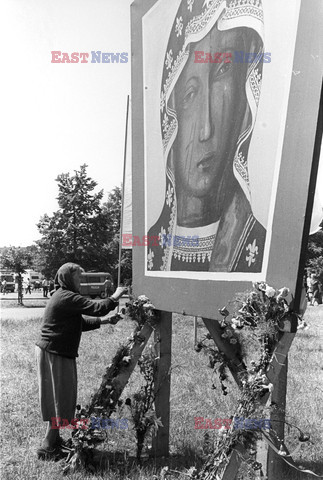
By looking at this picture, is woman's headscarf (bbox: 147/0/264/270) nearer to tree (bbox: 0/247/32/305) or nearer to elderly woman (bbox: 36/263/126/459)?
elderly woman (bbox: 36/263/126/459)

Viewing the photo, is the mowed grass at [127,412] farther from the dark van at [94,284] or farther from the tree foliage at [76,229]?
the tree foliage at [76,229]

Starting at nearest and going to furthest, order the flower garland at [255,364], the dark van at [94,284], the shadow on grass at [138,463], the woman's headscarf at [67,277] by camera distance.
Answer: the flower garland at [255,364]
the shadow on grass at [138,463]
the woman's headscarf at [67,277]
the dark van at [94,284]

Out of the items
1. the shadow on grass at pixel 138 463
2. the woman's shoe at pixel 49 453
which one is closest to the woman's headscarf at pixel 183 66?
the shadow on grass at pixel 138 463

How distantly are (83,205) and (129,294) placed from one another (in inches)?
1163

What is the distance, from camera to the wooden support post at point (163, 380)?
4.19 meters

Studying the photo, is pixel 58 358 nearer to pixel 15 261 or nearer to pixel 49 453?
pixel 49 453

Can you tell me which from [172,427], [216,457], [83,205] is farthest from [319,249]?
[216,457]

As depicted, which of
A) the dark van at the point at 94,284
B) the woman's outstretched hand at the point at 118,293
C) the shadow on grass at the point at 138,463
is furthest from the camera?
the dark van at the point at 94,284

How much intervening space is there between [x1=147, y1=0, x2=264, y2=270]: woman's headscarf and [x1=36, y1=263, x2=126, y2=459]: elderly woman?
2.22 ft

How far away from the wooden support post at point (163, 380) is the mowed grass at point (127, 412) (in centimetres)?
10

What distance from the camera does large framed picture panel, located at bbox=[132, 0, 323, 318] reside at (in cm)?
259

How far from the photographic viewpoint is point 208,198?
345 centimetres

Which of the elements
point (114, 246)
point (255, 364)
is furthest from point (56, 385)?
point (114, 246)

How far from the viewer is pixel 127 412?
544cm
